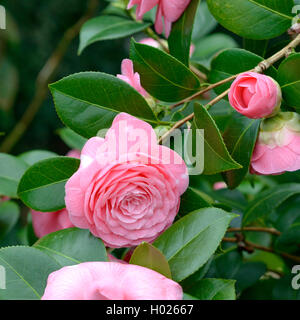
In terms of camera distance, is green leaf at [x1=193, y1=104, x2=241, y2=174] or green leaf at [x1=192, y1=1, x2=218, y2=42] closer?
green leaf at [x1=193, y1=104, x2=241, y2=174]

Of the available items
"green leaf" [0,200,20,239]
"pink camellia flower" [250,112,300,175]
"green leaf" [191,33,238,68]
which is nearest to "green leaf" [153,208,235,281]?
"pink camellia flower" [250,112,300,175]

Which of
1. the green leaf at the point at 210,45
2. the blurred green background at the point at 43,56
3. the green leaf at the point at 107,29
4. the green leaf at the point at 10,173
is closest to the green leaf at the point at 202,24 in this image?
the green leaf at the point at 210,45

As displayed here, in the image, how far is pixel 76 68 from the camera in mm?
3656

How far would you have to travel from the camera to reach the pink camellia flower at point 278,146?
573 mm

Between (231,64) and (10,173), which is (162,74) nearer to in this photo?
(231,64)

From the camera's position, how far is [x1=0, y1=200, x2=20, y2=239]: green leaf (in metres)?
0.89

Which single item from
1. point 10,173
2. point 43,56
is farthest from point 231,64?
A: point 43,56

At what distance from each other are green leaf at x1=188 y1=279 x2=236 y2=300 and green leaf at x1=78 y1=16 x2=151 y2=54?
52 cm

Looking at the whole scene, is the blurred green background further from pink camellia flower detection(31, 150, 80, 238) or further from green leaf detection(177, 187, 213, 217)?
green leaf detection(177, 187, 213, 217)

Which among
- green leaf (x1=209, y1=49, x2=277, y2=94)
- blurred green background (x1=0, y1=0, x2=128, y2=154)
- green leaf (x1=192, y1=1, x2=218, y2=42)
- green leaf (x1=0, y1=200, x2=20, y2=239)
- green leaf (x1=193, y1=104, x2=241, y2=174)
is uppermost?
green leaf (x1=209, y1=49, x2=277, y2=94)

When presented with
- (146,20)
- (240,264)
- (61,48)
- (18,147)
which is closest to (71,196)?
(240,264)

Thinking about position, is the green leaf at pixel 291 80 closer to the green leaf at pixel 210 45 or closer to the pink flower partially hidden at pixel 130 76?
the pink flower partially hidden at pixel 130 76

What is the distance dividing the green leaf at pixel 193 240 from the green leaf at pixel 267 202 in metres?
0.27

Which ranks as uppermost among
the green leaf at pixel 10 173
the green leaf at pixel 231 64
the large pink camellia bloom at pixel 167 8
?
the large pink camellia bloom at pixel 167 8
